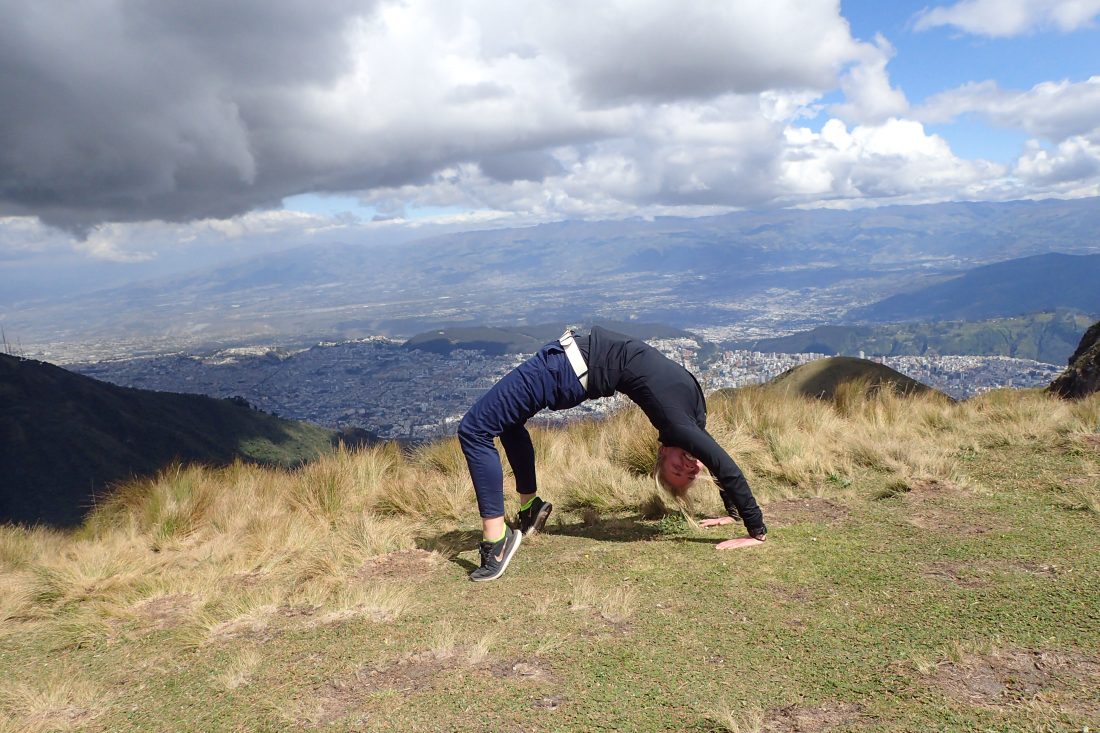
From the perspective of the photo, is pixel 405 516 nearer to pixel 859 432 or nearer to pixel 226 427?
pixel 859 432

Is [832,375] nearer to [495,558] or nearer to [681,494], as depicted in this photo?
[681,494]

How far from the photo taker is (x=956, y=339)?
143125 millimetres

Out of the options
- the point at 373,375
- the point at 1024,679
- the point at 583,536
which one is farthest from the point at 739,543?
the point at 373,375

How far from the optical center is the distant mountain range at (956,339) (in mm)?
132625

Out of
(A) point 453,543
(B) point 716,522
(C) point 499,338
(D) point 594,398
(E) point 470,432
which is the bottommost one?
(C) point 499,338

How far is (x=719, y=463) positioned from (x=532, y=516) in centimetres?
153

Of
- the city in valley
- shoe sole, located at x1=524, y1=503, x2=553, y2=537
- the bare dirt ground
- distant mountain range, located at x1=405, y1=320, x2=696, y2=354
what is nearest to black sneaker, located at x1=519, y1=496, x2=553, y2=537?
shoe sole, located at x1=524, y1=503, x2=553, y2=537

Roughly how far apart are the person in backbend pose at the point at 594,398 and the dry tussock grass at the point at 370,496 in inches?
34.2

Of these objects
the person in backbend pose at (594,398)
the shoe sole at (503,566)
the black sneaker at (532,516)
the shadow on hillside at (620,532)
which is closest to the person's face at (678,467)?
the person in backbend pose at (594,398)

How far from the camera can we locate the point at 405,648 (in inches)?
117

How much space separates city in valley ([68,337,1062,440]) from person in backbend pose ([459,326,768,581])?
43.1 meters

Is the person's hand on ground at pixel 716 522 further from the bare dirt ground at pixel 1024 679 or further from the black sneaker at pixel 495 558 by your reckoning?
the bare dirt ground at pixel 1024 679

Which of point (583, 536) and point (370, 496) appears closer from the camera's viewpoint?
point (583, 536)

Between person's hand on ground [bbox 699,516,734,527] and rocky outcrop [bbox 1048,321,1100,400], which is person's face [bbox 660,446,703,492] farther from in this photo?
rocky outcrop [bbox 1048,321,1100,400]
